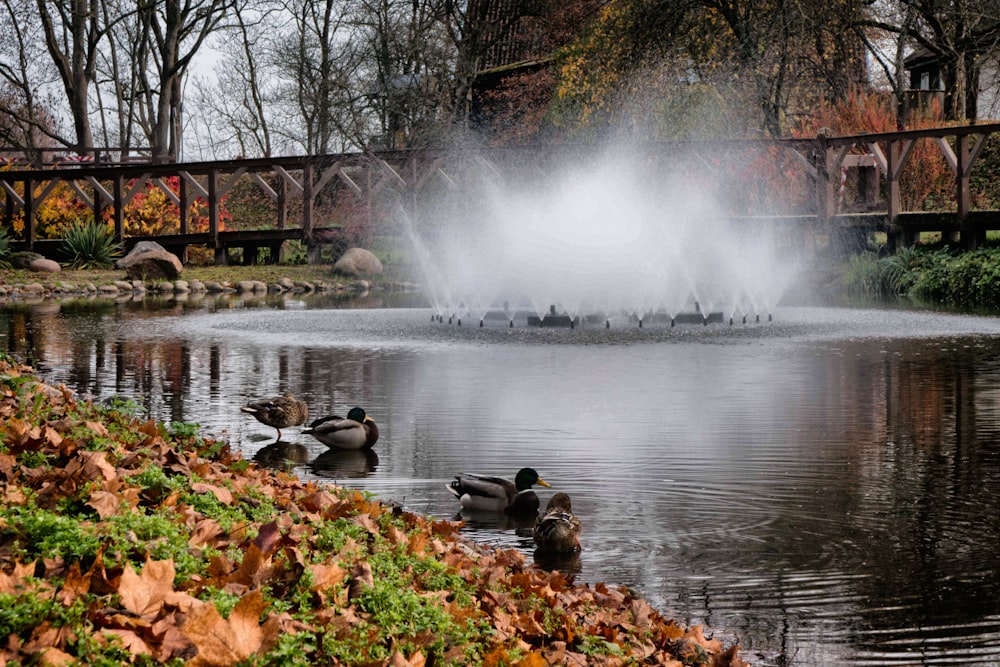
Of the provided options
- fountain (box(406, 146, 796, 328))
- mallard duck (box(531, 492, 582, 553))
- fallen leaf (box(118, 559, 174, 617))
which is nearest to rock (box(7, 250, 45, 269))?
fountain (box(406, 146, 796, 328))

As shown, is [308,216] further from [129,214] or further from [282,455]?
[282,455]

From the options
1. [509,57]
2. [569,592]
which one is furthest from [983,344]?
[509,57]

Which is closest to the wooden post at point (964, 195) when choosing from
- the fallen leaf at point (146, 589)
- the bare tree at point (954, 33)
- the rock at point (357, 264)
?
the bare tree at point (954, 33)

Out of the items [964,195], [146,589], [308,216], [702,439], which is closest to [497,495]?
[702,439]

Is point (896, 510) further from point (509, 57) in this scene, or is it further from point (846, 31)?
point (509, 57)

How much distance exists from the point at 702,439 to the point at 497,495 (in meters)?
2.35

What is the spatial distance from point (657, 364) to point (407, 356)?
260 cm

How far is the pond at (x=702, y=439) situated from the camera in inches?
187

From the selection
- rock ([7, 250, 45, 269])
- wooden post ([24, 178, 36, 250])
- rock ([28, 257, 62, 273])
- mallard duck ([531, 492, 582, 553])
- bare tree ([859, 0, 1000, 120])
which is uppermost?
bare tree ([859, 0, 1000, 120])

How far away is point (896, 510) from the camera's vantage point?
6.10m

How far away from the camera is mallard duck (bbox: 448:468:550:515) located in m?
6.05

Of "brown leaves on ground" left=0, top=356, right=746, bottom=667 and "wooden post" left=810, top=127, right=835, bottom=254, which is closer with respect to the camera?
"brown leaves on ground" left=0, top=356, right=746, bottom=667

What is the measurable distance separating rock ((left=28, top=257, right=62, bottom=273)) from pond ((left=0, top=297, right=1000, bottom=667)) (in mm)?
10689

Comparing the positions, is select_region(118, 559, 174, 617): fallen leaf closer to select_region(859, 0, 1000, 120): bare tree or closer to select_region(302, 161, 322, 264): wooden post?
select_region(302, 161, 322, 264): wooden post
